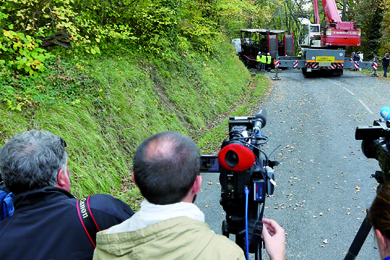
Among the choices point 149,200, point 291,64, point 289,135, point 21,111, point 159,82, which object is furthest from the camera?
point 291,64

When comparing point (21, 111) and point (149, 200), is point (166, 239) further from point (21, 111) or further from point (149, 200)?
point (21, 111)

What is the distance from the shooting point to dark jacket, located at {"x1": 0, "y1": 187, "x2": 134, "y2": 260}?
169cm

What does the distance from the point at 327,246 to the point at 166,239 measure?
3635 mm

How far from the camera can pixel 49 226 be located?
5.69 feet

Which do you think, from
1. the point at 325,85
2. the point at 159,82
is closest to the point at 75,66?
the point at 159,82

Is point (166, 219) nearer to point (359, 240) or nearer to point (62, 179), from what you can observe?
point (62, 179)

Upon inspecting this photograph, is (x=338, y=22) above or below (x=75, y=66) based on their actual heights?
above

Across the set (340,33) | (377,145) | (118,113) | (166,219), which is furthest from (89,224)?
(340,33)

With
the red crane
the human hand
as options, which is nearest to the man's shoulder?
the human hand

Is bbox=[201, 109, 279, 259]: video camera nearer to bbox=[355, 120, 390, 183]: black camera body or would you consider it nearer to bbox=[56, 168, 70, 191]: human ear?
bbox=[355, 120, 390, 183]: black camera body

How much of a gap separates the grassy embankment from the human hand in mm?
3383

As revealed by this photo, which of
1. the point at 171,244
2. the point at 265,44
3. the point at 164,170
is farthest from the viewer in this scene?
the point at 265,44

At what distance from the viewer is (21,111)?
201 inches

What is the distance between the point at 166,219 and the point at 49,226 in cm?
81
